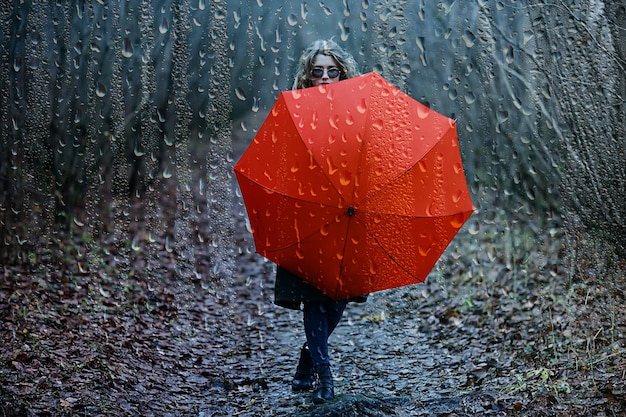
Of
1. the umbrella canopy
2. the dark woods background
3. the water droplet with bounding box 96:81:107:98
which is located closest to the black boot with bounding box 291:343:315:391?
the umbrella canopy

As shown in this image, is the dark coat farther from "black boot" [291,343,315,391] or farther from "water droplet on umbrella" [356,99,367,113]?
"water droplet on umbrella" [356,99,367,113]

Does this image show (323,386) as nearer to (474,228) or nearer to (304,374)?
(304,374)

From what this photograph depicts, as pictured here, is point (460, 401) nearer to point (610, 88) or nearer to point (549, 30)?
point (610, 88)

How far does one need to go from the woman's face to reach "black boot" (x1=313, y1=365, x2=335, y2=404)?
1.68 metres

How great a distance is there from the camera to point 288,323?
240 inches

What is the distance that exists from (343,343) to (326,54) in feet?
8.69

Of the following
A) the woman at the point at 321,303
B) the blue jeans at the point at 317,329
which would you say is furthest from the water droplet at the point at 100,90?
the blue jeans at the point at 317,329

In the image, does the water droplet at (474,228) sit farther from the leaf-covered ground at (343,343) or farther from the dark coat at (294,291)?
the dark coat at (294,291)

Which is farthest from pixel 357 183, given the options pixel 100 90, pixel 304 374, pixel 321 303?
pixel 100 90

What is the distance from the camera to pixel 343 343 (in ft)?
17.6

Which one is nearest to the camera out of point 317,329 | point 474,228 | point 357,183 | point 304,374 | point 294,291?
point 357,183

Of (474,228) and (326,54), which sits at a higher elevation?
(326,54)

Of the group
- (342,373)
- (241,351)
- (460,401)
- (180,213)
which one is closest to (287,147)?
(460,401)

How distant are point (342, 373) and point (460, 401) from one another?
1.09 meters
